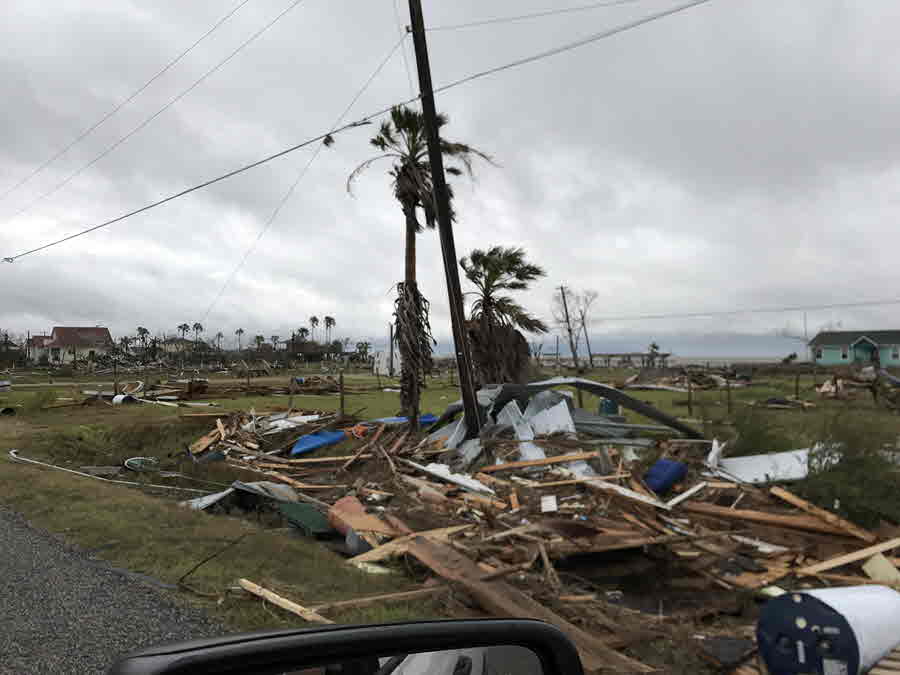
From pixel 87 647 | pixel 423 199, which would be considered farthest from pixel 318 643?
pixel 423 199

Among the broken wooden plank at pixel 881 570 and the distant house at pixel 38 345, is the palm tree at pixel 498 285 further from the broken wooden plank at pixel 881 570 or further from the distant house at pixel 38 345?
the distant house at pixel 38 345

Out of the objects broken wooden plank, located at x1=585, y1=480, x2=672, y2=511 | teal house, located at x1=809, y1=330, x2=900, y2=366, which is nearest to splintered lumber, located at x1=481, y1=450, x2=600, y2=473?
broken wooden plank, located at x1=585, y1=480, x2=672, y2=511

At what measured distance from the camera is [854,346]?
74.7m

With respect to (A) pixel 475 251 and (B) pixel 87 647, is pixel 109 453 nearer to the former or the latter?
(A) pixel 475 251

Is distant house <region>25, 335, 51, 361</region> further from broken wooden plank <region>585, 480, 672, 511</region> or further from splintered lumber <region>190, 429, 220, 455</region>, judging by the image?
broken wooden plank <region>585, 480, 672, 511</region>

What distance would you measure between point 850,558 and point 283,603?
677cm

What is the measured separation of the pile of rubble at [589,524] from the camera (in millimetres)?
5828

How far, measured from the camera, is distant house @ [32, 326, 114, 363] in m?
106

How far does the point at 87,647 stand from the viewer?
4258 millimetres

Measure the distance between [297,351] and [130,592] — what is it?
91664 mm

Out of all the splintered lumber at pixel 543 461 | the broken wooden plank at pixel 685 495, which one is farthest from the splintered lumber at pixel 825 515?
the splintered lumber at pixel 543 461

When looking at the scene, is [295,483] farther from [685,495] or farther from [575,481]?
[685,495]

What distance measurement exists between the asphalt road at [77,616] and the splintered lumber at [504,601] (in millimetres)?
2458

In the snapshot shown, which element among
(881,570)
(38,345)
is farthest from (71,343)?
(881,570)
